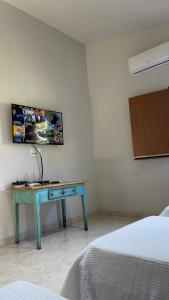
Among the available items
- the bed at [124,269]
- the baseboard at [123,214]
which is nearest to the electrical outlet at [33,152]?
the baseboard at [123,214]

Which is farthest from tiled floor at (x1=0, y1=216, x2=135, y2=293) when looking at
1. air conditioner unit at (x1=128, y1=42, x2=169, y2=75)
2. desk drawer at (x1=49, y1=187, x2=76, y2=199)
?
air conditioner unit at (x1=128, y1=42, x2=169, y2=75)

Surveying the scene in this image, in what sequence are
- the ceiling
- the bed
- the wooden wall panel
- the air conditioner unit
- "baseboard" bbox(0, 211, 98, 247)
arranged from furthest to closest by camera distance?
the wooden wall panel, the air conditioner unit, the ceiling, "baseboard" bbox(0, 211, 98, 247), the bed

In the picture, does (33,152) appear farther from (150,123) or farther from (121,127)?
(150,123)

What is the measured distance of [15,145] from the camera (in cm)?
334

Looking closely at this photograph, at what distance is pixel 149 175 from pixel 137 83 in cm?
145

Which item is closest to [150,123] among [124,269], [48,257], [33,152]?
[33,152]

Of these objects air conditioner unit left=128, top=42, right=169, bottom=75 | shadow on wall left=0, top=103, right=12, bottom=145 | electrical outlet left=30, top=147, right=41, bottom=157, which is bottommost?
electrical outlet left=30, top=147, right=41, bottom=157

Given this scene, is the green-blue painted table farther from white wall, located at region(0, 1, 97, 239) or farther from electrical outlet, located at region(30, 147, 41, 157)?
electrical outlet, located at region(30, 147, 41, 157)

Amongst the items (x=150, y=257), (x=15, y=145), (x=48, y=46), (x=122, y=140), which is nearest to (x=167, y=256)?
(x=150, y=257)

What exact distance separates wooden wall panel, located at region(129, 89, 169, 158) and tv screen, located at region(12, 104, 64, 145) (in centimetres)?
115

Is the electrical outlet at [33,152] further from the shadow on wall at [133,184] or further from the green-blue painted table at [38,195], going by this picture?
the shadow on wall at [133,184]

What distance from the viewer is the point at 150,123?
3.95m

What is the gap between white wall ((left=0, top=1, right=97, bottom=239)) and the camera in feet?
10.7

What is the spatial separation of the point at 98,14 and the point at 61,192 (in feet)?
8.12
